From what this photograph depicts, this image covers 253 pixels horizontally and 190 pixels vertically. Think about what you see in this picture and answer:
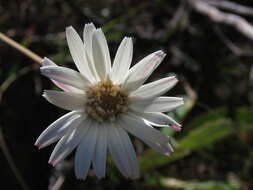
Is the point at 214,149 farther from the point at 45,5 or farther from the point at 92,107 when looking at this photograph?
the point at 45,5

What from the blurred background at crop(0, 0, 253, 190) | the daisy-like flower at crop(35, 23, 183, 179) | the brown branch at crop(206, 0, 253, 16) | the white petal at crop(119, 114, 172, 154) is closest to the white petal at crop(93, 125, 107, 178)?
the daisy-like flower at crop(35, 23, 183, 179)

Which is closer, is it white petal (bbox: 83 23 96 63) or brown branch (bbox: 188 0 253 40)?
white petal (bbox: 83 23 96 63)

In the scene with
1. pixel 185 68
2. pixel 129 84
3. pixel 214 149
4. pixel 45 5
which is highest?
pixel 45 5

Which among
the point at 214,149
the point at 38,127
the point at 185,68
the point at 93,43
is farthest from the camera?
the point at 185,68

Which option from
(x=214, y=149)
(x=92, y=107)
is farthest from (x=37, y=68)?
(x=214, y=149)

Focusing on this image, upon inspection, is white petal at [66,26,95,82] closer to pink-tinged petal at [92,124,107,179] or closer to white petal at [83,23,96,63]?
white petal at [83,23,96,63]

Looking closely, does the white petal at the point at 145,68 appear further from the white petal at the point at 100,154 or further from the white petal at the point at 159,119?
the white petal at the point at 100,154

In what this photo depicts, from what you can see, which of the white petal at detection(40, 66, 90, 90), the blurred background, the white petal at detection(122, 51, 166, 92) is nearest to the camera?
the white petal at detection(40, 66, 90, 90)
